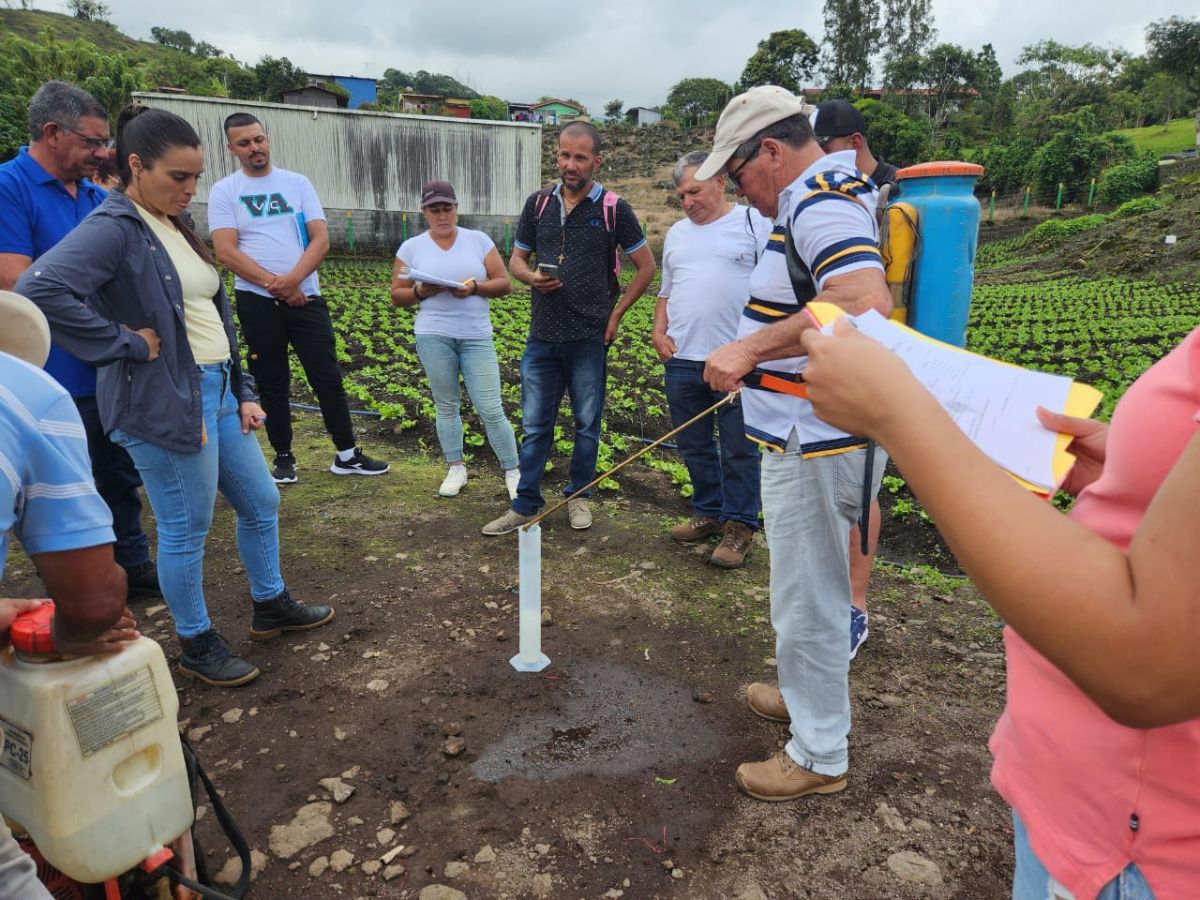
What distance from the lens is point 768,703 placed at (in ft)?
9.50

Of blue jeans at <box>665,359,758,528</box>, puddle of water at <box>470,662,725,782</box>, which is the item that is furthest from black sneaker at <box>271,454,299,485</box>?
puddle of water at <box>470,662,725,782</box>

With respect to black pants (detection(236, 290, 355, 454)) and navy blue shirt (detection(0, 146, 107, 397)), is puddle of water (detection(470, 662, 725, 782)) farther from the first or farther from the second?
black pants (detection(236, 290, 355, 454))

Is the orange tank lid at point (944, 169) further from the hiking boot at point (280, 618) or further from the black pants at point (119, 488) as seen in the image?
the black pants at point (119, 488)

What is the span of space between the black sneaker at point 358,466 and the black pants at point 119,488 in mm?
1634

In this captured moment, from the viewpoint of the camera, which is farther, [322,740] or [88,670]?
[322,740]

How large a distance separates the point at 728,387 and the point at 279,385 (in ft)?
13.3

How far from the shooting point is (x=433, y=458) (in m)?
6.07

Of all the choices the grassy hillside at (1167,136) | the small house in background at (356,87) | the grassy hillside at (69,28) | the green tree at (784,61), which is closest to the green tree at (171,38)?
the grassy hillside at (69,28)

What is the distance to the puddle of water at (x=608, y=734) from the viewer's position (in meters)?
2.63

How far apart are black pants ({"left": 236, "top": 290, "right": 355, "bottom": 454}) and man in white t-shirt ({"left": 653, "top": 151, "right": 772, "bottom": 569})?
242 cm

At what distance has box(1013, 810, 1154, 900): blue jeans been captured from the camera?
34.9 inches

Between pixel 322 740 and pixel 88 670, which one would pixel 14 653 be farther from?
pixel 322 740

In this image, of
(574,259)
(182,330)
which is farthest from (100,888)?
(574,259)

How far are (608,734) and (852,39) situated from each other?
61982 mm
